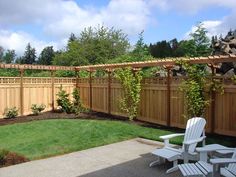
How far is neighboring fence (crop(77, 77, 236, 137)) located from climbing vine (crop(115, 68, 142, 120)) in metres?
0.21

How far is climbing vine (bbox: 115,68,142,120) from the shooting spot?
41.9 feet

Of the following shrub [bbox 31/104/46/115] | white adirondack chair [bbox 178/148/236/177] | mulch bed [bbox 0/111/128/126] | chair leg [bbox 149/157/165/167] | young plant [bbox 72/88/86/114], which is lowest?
chair leg [bbox 149/157/165/167]

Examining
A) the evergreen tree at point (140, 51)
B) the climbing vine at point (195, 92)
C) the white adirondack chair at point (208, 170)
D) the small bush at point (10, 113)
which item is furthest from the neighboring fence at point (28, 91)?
the white adirondack chair at point (208, 170)

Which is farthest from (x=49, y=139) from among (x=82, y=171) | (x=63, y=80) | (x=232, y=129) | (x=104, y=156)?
(x=63, y=80)

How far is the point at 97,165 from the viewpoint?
297 inches

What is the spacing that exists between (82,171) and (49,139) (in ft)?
10.4

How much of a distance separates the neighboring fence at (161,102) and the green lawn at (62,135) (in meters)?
0.87

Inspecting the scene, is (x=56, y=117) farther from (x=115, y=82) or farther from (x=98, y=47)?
(x=98, y=47)

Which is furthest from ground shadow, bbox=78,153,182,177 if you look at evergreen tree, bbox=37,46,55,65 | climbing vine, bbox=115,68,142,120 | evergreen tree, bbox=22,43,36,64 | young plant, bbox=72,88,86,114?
evergreen tree, bbox=22,43,36,64

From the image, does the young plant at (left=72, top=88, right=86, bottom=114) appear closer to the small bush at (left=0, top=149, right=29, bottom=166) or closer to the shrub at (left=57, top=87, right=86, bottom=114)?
the shrub at (left=57, top=87, right=86, bottom=114)

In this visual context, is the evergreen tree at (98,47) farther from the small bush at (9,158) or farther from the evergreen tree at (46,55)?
the small bush at (9,158)

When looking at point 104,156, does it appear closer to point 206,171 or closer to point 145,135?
point 145,135

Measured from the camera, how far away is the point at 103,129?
11.2m

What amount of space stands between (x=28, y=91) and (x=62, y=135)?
529 centimetres
